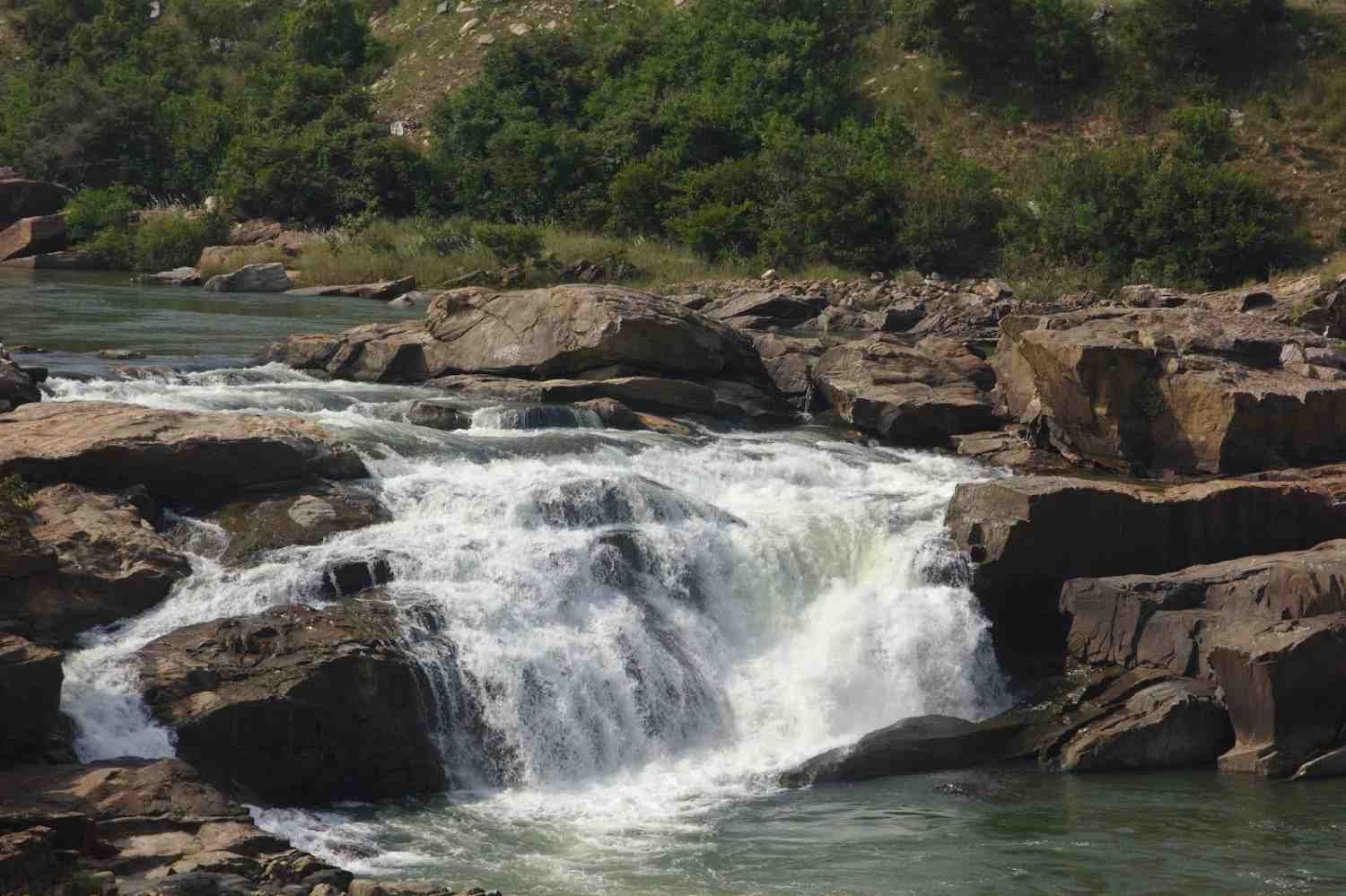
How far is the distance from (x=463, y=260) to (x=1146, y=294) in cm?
1693

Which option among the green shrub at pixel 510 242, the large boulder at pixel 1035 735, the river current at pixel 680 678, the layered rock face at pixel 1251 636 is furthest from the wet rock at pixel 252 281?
the large boulder at pixel 1035 735

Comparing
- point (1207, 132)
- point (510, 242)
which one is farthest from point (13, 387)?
point (1207, 132)

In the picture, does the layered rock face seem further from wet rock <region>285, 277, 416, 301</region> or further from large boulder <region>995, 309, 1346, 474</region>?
wet rock <region>285, 277, 416, 301</region>

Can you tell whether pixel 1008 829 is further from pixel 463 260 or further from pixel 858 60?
pixel 858 60

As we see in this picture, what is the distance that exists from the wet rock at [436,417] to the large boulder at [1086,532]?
6.56 meters

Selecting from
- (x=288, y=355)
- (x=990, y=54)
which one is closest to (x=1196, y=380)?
(x=288, y=355)

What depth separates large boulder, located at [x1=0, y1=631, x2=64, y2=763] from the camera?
11.5 meters

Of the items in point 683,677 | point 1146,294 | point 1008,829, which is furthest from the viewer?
point 1146,294

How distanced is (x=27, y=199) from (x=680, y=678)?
39588 mm

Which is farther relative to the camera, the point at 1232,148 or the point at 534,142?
the point at 534,142

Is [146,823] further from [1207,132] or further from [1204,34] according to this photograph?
[1204,34]

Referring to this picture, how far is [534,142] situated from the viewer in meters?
46.3

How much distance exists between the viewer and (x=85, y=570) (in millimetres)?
13938

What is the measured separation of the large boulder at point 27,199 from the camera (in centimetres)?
4731
